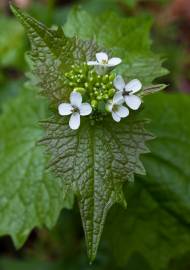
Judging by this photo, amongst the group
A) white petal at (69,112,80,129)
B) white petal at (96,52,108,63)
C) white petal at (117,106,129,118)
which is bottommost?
white petal at (69,112,80,129)

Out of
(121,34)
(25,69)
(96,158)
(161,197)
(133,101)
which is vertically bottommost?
(161,197)

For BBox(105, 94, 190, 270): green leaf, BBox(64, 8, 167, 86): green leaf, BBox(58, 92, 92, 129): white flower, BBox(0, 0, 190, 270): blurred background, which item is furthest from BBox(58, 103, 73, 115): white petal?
BBox(0, 0, 190, 270): blurred background

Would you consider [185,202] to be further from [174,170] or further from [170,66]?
[170,66]

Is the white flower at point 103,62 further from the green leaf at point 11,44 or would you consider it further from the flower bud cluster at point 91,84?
the green leaf at point 11,44

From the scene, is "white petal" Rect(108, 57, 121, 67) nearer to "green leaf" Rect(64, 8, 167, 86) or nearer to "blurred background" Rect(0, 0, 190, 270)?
"green leaf" Rect(64, 8, 167, 86)

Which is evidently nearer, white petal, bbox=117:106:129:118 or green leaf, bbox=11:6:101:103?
white petal, bbox=117:106:129:118

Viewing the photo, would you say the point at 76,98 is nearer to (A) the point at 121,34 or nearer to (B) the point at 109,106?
(B) the point at 109,106

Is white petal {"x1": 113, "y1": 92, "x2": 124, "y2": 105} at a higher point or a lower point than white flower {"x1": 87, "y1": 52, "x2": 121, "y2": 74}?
lower

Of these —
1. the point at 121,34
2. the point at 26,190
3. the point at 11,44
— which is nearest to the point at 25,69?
the point at 11,44
